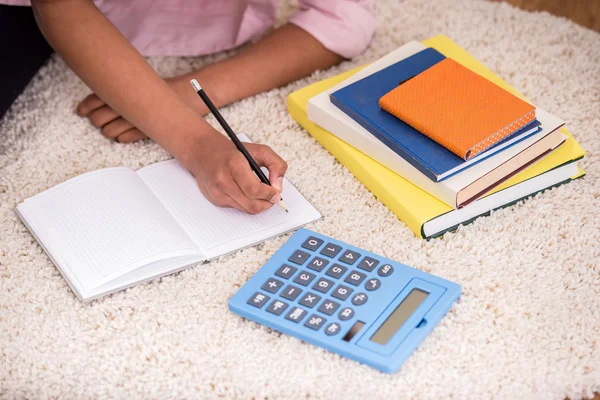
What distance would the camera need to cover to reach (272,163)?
0.90m

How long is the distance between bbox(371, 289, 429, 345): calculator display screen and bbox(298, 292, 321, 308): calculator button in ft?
0.25

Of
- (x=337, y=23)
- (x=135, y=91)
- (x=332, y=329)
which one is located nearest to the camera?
(x=332, y=329)

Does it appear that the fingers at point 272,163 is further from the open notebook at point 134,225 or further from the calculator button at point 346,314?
the calculator button at point 346,314

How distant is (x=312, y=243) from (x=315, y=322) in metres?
0.12

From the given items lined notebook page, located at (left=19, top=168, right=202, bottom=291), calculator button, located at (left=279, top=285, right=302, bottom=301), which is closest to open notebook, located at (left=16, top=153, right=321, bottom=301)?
lined notebook page, located at (left=19, top=168, right=202, bottom=291)

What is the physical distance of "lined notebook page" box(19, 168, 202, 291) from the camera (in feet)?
2.79

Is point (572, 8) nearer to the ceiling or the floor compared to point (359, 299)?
nearer to the ceiling

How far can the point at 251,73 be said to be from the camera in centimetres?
113

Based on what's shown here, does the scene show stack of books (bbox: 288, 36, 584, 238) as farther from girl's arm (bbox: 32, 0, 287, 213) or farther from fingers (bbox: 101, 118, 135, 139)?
fingers (bbox: 101, 118, 135, 139)

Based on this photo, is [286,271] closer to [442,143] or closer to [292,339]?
[292,339]

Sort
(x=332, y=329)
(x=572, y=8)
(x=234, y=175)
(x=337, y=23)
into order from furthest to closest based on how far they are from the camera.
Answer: (x=572, y=8), (x=337, y=23), (x=234, y=175), (x=332, y=329)

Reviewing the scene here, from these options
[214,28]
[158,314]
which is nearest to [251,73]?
[214,28]

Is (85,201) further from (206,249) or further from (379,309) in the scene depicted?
(379,309)

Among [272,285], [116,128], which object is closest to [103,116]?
[116,128]
